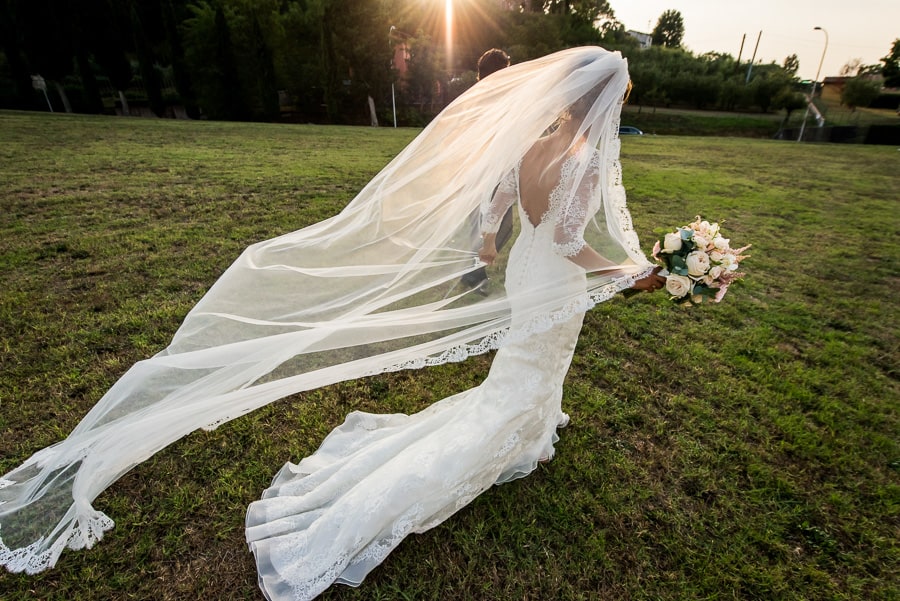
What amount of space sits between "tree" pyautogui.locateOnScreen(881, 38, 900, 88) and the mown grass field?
56261 mm

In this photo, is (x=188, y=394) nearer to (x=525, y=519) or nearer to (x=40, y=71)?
(x=525, y=519)

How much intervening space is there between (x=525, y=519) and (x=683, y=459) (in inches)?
44.7

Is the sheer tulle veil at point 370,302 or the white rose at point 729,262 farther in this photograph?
the white rose at point 729,262

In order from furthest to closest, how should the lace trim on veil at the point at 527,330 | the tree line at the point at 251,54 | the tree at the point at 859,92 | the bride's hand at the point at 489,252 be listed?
1. the tree at the point at 859,92
2. the tree line at the point at 251,54
3. the bride's hand at the point at 489,252
4. the lace trim on veil at the point at 527,330

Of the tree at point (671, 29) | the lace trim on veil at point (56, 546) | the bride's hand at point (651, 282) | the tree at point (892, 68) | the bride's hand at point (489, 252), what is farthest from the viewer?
the tree at point (671, 29)

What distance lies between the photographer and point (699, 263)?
2084mm

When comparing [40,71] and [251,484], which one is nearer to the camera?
[251,484]

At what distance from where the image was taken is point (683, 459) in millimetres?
2744

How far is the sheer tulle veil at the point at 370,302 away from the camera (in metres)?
1.97

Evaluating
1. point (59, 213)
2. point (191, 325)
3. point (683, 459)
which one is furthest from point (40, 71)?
point (683, 459)

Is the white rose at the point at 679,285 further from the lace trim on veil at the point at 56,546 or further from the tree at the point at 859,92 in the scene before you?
the tree at the point at 859,92

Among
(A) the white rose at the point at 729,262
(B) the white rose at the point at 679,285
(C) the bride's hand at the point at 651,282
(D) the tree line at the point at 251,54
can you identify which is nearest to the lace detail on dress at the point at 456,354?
(C) the bride's hand at the point at 651,282

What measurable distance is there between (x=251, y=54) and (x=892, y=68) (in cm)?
5947

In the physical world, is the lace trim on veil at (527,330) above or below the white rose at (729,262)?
below
